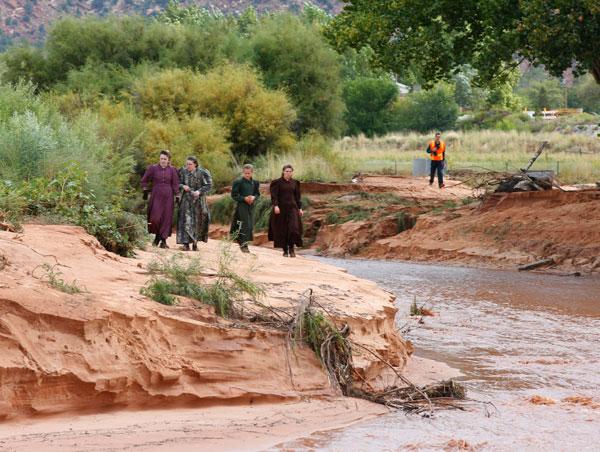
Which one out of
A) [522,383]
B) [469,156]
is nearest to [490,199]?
A: [522,383]

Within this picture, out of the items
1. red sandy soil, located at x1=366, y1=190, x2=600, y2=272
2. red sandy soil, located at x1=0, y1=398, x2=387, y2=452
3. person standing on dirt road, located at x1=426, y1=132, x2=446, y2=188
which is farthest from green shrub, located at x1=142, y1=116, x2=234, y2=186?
red sandy soil, located at x1=0, y1=398, x2=387, y2=452

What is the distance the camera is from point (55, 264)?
10914 millimetres

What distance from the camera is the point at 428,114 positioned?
286 feet

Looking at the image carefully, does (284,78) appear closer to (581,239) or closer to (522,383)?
(581,239)

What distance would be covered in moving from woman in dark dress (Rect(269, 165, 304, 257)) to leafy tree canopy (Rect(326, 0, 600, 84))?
24.9 feet

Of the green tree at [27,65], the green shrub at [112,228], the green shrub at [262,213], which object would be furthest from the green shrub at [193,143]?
the green shrub at [112,228]

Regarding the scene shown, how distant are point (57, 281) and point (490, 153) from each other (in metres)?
50.5

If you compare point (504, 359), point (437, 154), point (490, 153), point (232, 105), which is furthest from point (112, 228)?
point (490, 153)

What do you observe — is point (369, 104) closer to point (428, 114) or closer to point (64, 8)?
point (428, 114)

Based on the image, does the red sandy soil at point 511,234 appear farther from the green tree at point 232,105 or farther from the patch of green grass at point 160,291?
the patch of green grass at point 160,291

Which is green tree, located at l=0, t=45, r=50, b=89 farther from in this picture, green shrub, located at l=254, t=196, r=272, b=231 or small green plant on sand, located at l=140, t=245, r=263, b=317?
small green plant on sand, located at l=140, t=245, r=263, b=317

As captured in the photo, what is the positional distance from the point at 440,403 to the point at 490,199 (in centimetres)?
1939

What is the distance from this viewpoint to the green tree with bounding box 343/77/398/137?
277 feet

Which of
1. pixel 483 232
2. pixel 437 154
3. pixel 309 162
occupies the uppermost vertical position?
pixel 437 154
